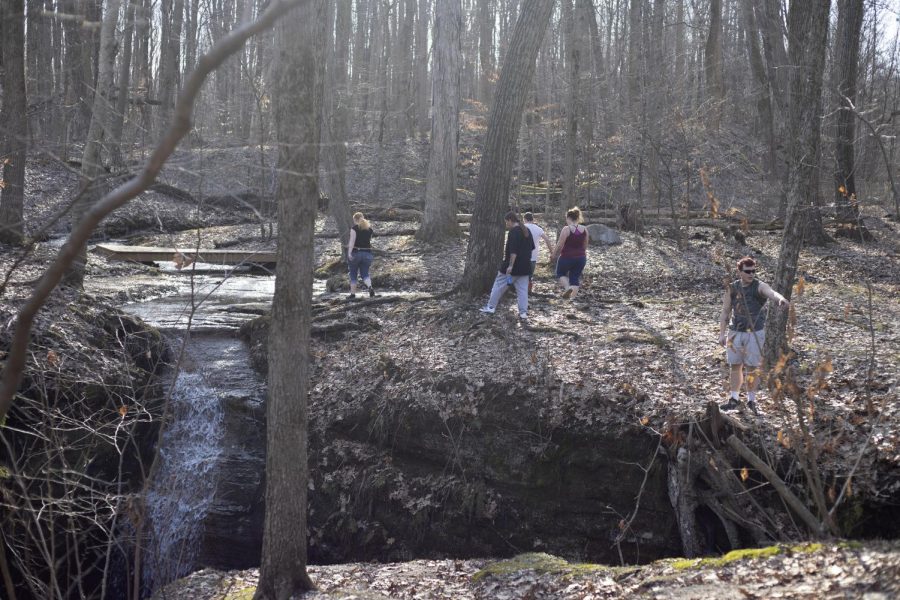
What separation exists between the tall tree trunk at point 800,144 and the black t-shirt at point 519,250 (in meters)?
4.15

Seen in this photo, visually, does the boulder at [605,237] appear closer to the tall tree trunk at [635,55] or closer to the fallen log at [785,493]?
the tall tree trunk at [635,55]

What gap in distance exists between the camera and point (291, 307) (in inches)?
278

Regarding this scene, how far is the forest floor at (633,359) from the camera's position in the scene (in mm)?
6355

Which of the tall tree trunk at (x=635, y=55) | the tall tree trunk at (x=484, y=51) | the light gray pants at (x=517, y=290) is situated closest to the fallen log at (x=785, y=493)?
the light gray pants at (x=517, y=290)

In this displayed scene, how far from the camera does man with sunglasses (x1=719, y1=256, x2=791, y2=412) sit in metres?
8.37

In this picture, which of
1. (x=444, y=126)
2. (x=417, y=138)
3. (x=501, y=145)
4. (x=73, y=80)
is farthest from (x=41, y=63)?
(x=501, y=145)

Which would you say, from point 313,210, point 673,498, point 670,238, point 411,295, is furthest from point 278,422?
point 670,238

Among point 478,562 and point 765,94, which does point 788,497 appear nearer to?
point 478,562

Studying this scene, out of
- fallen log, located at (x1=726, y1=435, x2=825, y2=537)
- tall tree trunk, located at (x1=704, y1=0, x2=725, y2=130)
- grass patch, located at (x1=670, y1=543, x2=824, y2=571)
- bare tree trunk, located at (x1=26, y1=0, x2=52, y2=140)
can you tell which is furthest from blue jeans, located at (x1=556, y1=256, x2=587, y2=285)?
bare tree trunk, located at (x1=26, y1=0, x2=52, y2=140)

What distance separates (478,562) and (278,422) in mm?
2904

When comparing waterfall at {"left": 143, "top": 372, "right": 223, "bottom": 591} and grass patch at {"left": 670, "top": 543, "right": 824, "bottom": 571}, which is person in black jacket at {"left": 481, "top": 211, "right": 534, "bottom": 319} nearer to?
waterfall at {"left": 143, "top": 372, "right": 223, "bottom": 591}

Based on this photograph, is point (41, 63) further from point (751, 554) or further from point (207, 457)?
point (751, 554)

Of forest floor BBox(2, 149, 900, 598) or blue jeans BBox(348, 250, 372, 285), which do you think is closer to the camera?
forest floor BBox(2, 149, 900, 598)

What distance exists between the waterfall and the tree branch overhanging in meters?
5.89
